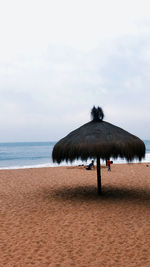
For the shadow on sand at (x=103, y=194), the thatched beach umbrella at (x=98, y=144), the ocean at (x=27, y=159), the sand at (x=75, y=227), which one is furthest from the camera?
the ocean at (x=27, y=159)

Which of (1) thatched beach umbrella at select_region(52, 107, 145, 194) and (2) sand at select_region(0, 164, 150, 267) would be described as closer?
(2) sand at select_region(0, 164, 150, 267)

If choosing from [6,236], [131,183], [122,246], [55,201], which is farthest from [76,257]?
[131,183]

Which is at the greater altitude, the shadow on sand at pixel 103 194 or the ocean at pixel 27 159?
the ocean at pixel 27 159

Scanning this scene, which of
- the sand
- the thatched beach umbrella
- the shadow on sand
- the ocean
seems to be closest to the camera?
the sand

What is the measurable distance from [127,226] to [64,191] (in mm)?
4773

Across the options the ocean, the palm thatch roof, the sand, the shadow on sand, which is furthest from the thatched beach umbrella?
the ocean

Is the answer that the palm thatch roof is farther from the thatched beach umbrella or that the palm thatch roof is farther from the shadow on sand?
the shadow on sand

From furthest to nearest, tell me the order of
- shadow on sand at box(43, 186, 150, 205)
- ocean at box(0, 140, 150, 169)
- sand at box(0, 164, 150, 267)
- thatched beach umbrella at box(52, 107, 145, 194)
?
Result: ocean at box(0, 140, 150, 169)
shadow on sand at box(43, 186, 150, 205)
thatched beach umbrella at box(52, 107, 145, 194)
sand at box(0, 164, 150, 267)

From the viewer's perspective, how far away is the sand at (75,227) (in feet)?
16.0

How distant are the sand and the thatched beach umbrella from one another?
4.94ft

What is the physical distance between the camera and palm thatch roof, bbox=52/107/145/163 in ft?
28.7

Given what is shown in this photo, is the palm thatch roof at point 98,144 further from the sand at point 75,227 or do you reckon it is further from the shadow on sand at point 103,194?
the sand at point 75,227

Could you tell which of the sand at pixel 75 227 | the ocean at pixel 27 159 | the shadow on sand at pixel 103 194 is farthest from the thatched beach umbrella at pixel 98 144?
the ocean at pixel 27 159

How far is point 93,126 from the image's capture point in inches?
389
